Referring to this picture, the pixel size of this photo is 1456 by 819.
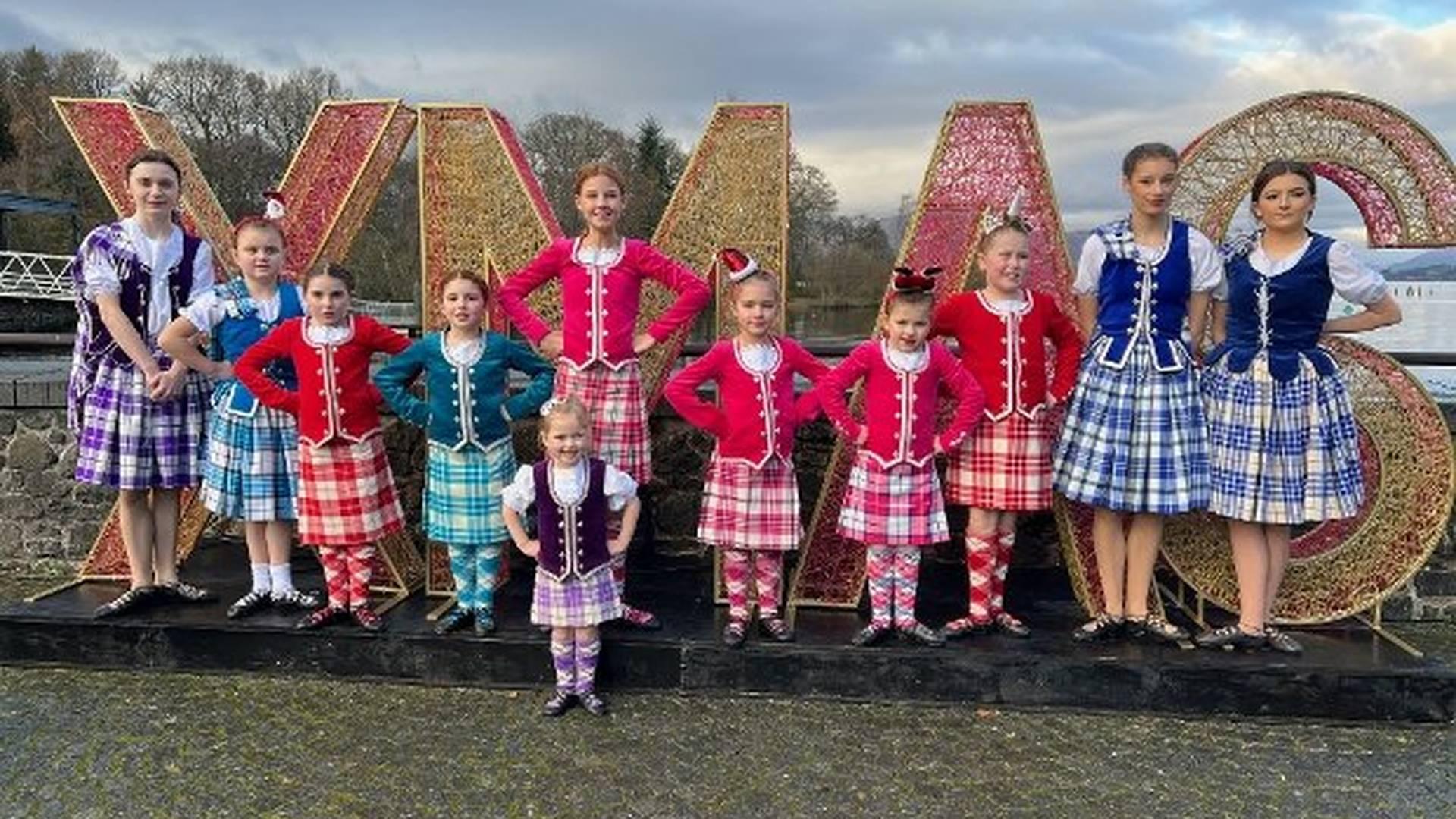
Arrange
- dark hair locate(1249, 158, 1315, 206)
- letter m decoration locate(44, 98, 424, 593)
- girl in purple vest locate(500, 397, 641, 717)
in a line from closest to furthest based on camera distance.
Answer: girl in purple vest locate(500, 397, 641, 717)
dark hair locate(1249, 158, 1315, 206)
letter m decoration locate(44, 98, 424, 593)

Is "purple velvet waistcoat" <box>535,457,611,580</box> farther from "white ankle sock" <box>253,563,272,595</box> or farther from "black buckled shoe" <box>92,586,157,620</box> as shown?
"black buckled shoe" <box>92,586,157,620</box>

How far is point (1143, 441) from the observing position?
13.0ft

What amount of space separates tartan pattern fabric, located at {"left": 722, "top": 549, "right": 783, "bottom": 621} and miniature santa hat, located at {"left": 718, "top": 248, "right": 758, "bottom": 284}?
1.12 metres

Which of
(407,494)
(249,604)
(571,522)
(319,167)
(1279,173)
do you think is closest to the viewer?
(571,522)

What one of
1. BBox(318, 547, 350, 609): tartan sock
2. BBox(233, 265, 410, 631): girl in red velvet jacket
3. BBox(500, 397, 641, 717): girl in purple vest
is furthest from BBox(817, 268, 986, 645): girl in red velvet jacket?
BBox(318, 547, 350, 609): tartan sock

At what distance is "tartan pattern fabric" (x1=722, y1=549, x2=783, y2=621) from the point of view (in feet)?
13.7

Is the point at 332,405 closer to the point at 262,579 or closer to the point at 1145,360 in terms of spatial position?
the point at 262,579

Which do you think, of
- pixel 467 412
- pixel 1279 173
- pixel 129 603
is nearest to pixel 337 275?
pixel 467 412

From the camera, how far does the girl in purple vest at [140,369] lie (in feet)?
14.0

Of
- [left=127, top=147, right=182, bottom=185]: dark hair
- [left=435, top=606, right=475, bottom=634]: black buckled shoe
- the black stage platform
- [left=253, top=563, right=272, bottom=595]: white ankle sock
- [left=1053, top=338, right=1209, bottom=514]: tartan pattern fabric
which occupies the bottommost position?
the black stage platform

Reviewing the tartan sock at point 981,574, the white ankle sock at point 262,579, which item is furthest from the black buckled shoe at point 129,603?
the tartan sock at point 981,574

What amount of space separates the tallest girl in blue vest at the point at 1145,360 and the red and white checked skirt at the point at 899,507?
0.57 m

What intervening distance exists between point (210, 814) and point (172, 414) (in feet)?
6.51

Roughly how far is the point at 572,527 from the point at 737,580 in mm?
798
